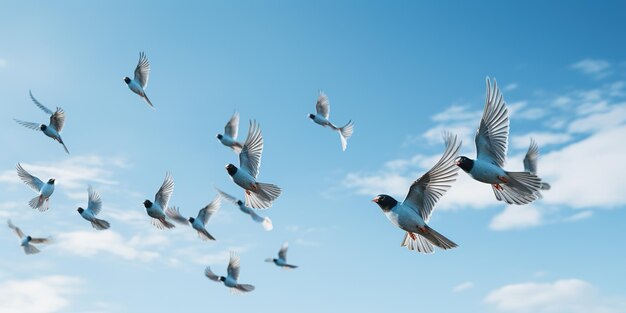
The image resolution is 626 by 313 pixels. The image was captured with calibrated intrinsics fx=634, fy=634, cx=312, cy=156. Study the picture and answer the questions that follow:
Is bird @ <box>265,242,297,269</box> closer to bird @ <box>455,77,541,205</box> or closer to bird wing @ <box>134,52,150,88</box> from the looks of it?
bird wing @ <box>134,52,150,88</box>

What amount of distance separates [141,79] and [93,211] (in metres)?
6.35

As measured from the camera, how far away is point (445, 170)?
A: 1212 cm

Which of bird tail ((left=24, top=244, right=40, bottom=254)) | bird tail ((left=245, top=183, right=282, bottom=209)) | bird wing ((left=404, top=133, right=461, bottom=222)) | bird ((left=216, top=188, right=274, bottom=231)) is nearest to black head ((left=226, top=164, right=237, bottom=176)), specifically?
bird tail ((left=245, top=183, right=282, bottom=209))

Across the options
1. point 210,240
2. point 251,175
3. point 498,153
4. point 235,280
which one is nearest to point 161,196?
point 210,240

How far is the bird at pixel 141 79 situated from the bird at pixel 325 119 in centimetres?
805

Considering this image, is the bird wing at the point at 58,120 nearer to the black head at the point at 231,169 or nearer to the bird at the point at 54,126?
the bird at the point at 54,126

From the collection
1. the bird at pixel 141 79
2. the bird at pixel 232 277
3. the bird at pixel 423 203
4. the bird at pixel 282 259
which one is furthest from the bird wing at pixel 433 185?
the bird at pixel 282 259

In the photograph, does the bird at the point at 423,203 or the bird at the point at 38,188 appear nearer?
the bird at the point at 423,203

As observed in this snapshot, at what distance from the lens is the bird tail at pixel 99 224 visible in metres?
25.3

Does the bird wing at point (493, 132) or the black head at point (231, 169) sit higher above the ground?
the black head at point (231, 169)

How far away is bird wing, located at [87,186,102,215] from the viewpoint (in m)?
27.4

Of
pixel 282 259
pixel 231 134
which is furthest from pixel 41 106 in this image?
pixel 282 259

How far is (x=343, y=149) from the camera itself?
28.0 meters

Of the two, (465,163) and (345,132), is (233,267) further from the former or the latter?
(465,163)
